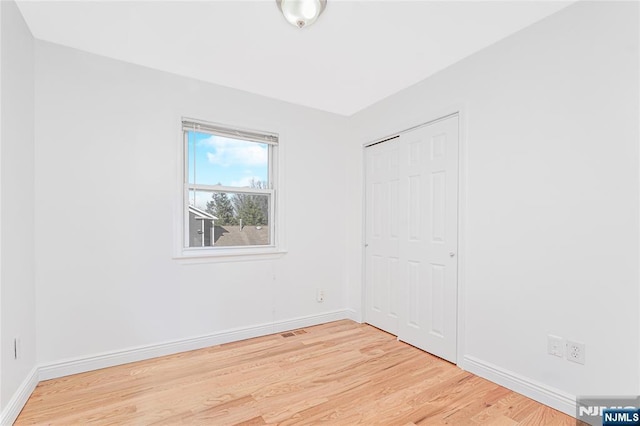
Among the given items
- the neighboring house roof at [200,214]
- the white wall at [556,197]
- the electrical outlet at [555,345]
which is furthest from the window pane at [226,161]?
the electrical outlet at [555,345]

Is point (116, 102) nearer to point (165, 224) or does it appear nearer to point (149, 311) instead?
point (165, 224)

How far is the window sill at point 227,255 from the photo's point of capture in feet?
9.29

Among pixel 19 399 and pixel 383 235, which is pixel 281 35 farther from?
pixel 19 399

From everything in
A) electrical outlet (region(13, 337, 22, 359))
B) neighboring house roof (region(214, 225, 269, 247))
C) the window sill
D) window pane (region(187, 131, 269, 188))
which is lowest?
electrical outlet (region(13, 337, 22, 359))

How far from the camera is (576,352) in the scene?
74.0 inches

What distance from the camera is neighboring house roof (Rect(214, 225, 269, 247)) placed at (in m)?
3.12

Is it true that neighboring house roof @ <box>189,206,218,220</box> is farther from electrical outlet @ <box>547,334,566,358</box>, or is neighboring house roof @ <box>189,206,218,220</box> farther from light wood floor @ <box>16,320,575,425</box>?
electrical outlet @ <box>547,334,566,358</box>

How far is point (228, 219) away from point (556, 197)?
2.73m

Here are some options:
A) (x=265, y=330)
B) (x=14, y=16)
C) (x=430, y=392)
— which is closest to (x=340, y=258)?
(x=265, y=330)

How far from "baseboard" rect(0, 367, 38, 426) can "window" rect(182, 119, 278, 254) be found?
1.32 metres

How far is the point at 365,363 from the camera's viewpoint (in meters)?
2.59

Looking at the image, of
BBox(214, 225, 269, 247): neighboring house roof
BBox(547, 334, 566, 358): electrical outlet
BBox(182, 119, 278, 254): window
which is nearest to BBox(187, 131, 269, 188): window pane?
BBox(182, 119, 278, 254): window

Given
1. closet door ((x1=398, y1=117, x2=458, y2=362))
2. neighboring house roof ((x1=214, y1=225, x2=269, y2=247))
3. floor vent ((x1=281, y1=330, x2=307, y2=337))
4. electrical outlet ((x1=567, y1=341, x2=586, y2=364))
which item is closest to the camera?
electrical outlet ((x1=567, y1=341, x2=586, y2=364))

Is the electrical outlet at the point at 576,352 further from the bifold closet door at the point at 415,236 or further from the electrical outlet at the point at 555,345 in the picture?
the bifold closet door at the point at 415,236
